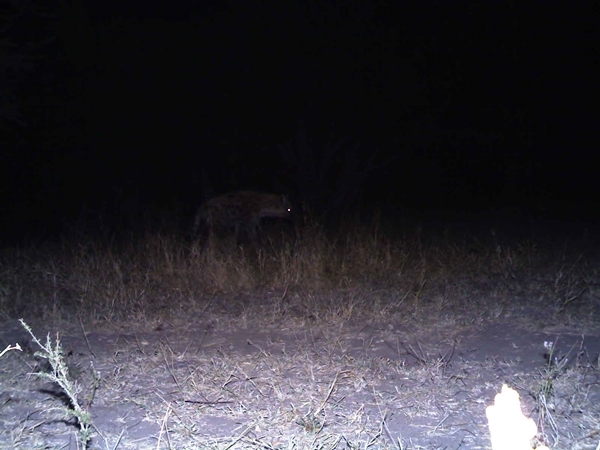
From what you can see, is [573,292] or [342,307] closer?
[342,307]

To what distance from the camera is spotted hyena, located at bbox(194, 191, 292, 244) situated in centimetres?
1252

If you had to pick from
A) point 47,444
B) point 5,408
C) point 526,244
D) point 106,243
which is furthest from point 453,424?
point 106,243

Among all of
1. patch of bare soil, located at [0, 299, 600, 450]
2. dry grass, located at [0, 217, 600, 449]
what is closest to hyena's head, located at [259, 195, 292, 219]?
dry grass, located at [0, 217, 600, 449]

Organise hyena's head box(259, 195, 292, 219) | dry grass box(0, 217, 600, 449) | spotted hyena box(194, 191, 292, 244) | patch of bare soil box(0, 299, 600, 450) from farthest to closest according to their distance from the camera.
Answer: hyena's head box(259, 195, 292, 219) → spotted hyena box(194, 191, 292, 244) → dry grass box(0, 217, 600, 449) → patch of bare soil box(0, 299, 600, 450)

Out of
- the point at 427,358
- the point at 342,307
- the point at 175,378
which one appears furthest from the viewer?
the point at 342,307

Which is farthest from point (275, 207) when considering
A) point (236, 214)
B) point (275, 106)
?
point (275, 106)

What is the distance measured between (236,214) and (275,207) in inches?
32.5

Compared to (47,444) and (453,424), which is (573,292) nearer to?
(453,424)

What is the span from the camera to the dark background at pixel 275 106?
583 inches

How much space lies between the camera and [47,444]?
14.1ft

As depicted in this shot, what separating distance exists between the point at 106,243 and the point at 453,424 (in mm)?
8137

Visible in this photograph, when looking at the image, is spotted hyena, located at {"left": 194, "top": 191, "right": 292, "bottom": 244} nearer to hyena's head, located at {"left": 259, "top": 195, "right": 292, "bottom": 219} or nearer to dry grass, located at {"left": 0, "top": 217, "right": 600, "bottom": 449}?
hyena's head, located at {"left": 259, "top": 195, "right": 292, "bottom": 219}

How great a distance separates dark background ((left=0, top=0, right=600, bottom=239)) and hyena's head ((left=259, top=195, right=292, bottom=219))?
1.93 m

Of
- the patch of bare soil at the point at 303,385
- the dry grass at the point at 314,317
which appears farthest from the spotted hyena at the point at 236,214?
the patch of bare soil at the point at 303,385
